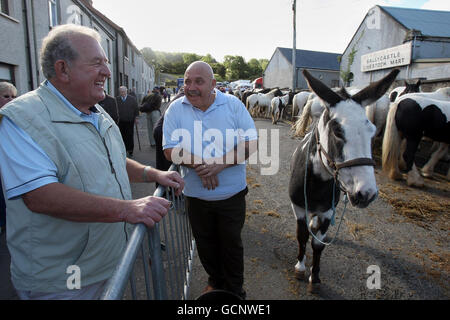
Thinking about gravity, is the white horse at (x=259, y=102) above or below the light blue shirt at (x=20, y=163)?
above

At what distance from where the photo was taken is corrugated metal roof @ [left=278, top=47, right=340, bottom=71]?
131 ft

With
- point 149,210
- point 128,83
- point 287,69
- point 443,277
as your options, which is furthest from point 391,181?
point 287,69

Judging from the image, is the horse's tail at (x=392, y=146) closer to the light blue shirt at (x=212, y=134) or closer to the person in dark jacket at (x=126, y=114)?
the light blue shirt at (x=212, y=134)

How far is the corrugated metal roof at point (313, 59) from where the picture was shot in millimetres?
39938

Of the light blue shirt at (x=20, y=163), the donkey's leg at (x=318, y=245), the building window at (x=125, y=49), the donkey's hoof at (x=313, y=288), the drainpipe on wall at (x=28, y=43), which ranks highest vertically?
the building window at (x=125, y=49)

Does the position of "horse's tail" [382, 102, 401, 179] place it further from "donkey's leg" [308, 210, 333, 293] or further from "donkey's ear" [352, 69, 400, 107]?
"donkey's ear" [352, 69, 400, 107]

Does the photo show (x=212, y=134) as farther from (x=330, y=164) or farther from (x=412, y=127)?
(x=412, y=127)

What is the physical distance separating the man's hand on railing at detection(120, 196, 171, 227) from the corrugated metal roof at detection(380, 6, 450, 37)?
26.7m

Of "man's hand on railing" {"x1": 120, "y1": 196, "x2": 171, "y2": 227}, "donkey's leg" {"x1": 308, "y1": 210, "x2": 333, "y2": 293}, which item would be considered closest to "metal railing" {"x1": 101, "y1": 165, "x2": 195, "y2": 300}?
"man's hand on railing" {"x1": 120, "y1": 196, "x2": 171, "y2": 227}

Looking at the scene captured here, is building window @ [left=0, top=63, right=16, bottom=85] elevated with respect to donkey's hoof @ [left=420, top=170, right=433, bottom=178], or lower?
elevated

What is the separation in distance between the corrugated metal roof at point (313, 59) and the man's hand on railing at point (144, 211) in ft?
136

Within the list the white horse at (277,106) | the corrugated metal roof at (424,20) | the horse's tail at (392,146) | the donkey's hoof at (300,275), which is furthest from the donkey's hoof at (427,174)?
the corrugated metal roof at (424,20)

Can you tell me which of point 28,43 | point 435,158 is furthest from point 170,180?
point 28,43
